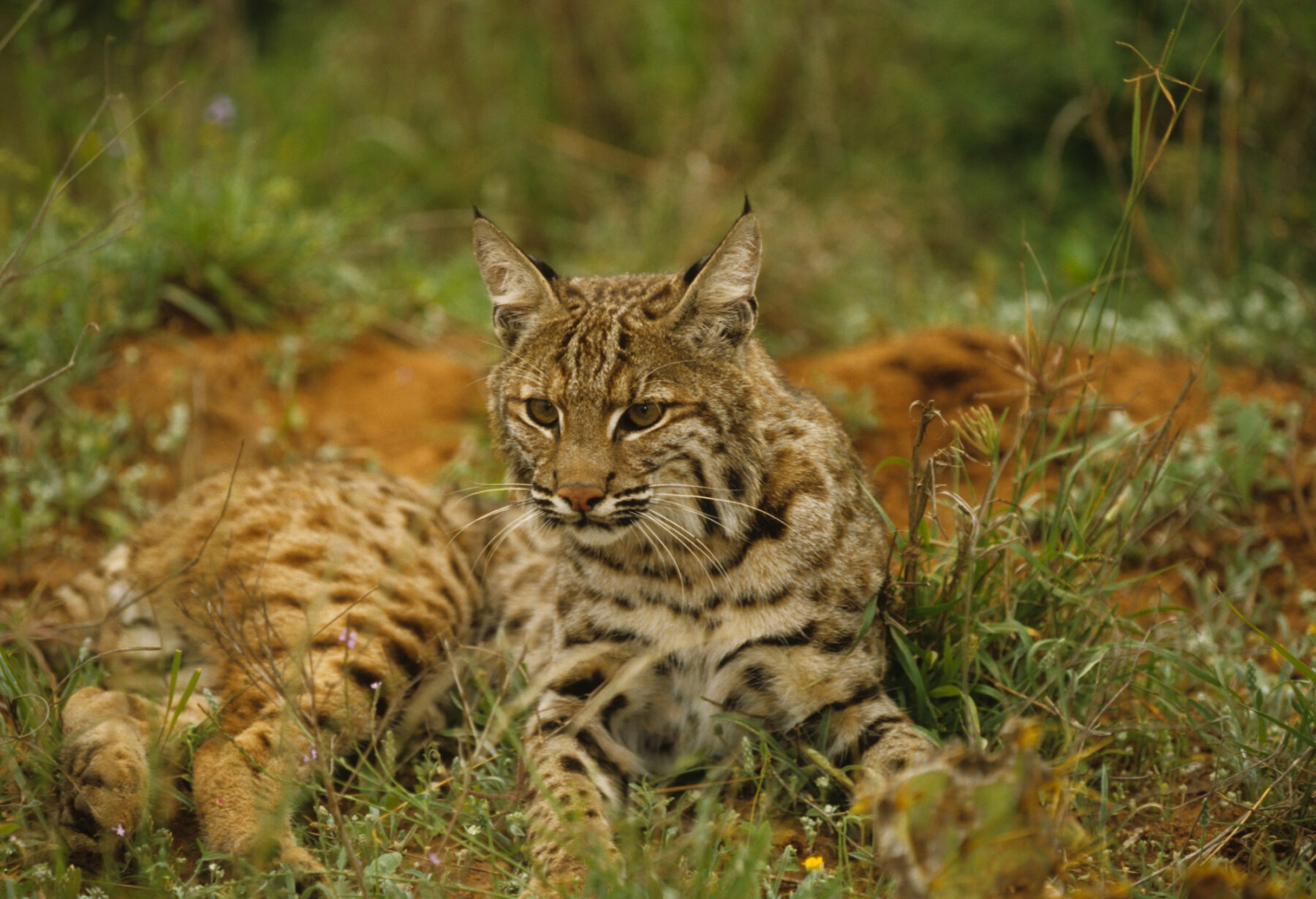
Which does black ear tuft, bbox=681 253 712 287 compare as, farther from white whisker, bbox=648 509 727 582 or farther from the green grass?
the green grass

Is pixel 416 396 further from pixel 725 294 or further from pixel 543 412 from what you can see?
pixel 725 294

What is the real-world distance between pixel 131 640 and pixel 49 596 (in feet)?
2.13

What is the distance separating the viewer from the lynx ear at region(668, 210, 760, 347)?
3061 millimetres

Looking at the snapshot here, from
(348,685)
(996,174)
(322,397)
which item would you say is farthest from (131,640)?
(996,174)

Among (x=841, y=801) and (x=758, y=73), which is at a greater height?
(x=758, y=73)

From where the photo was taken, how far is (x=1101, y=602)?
334 cm

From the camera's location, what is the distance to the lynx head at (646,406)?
3.00 meters

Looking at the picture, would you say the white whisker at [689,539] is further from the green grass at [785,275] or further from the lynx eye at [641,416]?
the green grass at [785,275]

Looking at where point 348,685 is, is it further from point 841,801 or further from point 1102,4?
point 1102,4

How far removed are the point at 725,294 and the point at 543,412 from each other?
2.06 feet

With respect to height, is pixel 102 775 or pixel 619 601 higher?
pixel 619 601

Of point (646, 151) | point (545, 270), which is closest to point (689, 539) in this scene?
→ point (545, 270)

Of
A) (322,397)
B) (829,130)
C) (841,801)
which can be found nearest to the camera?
(841,801)

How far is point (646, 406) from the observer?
3066 mm
